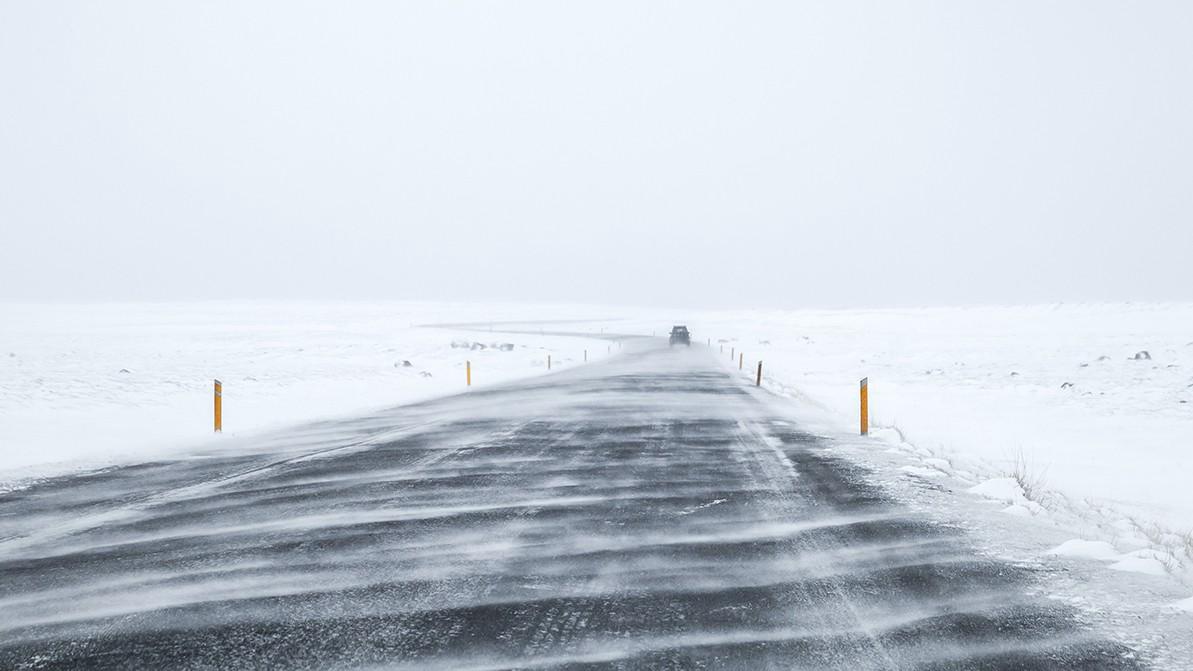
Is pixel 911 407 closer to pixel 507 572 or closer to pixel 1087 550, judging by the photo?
pixel 1087 550

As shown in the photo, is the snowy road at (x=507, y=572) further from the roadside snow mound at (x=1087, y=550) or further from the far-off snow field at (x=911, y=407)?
the far-off snow field at (x=911, y=407)

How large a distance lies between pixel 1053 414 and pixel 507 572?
18087 millimetres

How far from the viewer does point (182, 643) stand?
A: 4.00 metres

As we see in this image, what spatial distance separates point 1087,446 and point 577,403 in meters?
10.5

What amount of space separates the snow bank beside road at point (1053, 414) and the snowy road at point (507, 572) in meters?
2.42

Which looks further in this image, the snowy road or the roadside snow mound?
the roadside snow mound

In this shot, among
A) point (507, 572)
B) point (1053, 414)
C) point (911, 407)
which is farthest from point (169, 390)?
point (1053, 414)

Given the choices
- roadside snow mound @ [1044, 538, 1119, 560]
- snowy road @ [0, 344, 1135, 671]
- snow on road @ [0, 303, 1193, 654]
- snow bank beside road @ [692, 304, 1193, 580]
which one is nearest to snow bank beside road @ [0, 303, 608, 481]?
snow on road @ [0, 303, 1193, 654]

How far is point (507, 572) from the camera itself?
5.25 m

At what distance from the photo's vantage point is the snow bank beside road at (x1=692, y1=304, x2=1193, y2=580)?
905 cm

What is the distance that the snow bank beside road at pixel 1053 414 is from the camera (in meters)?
9.05

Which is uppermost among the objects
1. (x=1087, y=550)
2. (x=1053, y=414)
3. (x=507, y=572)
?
(x=507, y=572)

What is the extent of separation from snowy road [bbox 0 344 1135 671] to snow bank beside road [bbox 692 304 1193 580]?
2421mm

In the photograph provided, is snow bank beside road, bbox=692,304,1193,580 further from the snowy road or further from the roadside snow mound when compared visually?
the snowy road
